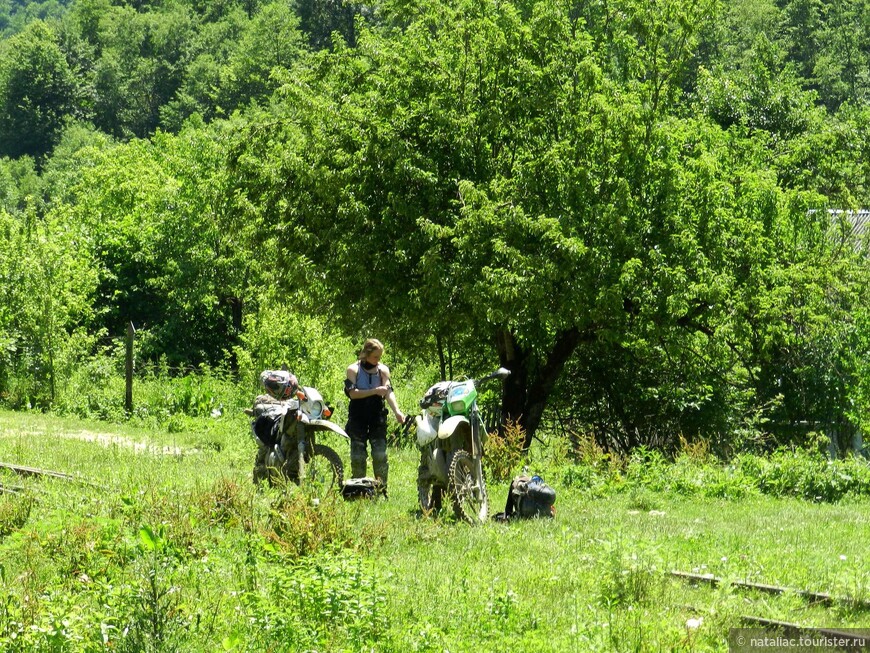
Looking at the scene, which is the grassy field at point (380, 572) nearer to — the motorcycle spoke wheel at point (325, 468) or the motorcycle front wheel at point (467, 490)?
the motorcycle front wheel at point (467, 490)

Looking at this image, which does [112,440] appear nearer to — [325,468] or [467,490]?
[325,468]

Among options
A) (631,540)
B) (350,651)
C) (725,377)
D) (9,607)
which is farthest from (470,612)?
(725,377)

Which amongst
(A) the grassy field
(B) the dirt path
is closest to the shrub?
(A) the grassy field

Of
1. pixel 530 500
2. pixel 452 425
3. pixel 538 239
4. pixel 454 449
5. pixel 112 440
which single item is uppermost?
pixel 538 239

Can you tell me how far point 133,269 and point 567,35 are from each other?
88.9ft

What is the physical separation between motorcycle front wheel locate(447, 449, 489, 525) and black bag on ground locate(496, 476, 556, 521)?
0.26 meters

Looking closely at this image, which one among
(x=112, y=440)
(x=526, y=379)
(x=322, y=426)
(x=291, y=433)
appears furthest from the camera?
(x=526, y=379)

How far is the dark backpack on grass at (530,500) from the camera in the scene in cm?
1085

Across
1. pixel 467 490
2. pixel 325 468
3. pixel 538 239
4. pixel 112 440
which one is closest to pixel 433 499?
pixel 467 490

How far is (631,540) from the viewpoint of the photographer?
8.33 m

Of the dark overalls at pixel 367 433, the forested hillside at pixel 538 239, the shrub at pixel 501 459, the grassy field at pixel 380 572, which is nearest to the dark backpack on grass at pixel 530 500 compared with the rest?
the grassy field at pixel 380 572

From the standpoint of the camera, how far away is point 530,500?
10867 mm

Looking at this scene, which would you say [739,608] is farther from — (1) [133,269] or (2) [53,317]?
(1) [133,269]

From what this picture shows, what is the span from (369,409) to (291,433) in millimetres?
945
